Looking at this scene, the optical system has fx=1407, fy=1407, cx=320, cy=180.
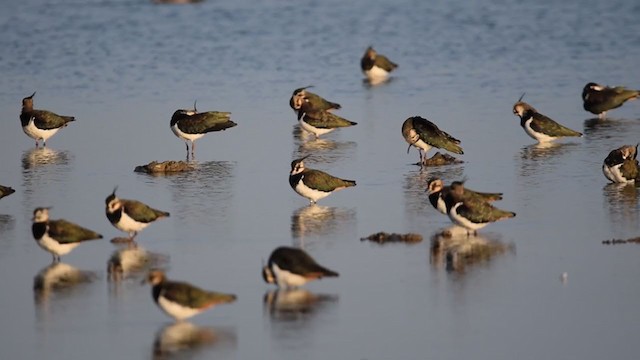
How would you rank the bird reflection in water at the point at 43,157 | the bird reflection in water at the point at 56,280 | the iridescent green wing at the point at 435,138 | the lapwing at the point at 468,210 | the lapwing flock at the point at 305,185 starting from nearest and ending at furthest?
the lapwing flock at the point at 305,185 < the bird reflection in water at the point at 56,280 < the lapwing at the point at 468,210 < the iridescent green wing at the point at 435,138 < the bird reflection in water at the point at 43,157

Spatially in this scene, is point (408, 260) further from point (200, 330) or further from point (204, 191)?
point (204, 191)

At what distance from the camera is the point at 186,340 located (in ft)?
44.1

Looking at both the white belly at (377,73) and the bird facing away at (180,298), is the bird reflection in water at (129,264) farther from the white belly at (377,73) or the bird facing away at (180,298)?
the white belly at (377,73)

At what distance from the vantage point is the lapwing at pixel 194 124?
23.4 m

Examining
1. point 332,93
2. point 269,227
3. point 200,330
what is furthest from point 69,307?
point 332,93

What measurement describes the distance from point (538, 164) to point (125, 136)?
741 centimetres

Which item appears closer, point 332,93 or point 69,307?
point 69,307

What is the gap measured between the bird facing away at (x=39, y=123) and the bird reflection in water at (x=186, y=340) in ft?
35.4

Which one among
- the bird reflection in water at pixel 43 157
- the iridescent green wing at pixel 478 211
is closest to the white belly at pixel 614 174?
the iridescent green wing at pixel 478 211

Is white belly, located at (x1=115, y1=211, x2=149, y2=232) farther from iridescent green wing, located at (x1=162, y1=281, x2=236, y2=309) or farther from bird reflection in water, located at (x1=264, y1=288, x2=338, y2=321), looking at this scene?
iridescent green wing, located at (x1=162, y1=281, x2=236, y2=309)

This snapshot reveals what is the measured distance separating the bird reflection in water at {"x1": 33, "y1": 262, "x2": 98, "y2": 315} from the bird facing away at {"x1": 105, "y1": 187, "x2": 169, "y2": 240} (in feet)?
3.00

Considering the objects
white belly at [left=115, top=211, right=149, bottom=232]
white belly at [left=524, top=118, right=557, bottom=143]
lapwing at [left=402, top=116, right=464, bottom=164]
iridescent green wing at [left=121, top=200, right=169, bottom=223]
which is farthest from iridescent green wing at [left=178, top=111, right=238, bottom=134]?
white belly at [left=115, top=211, right=149, bottom=232]

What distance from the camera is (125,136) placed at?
975 inches

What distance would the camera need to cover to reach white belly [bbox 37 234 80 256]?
1606 cm
